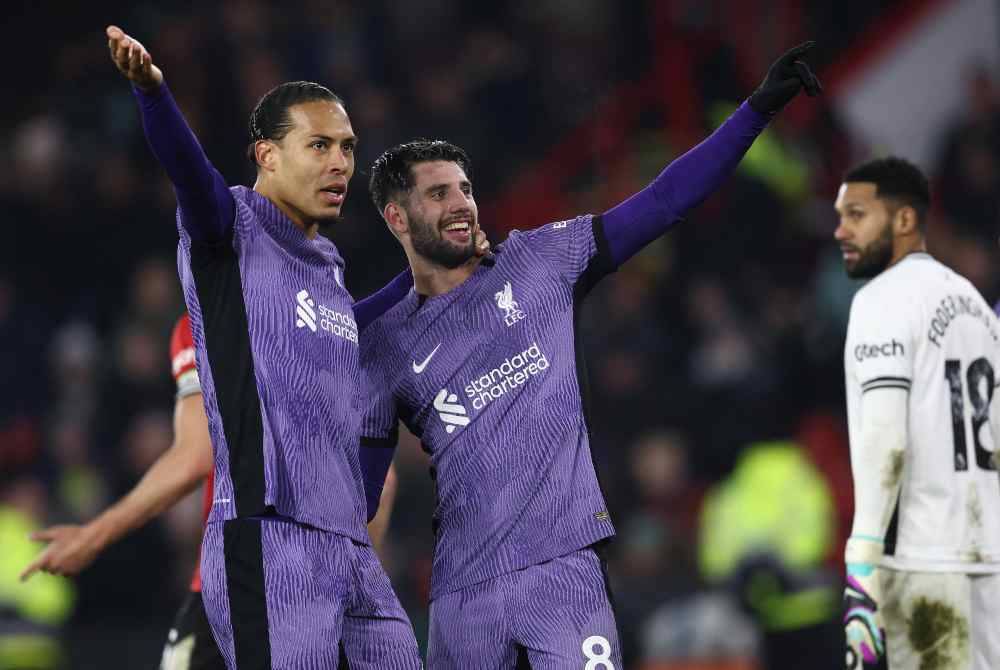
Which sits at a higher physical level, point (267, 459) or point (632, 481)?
point (632, 481)

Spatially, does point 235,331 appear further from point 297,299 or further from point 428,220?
point 428,220

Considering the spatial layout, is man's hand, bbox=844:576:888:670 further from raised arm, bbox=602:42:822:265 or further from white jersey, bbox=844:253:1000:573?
raised arm, bbox=602:42:822:265

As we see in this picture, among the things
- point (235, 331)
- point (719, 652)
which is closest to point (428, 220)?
point (235, 331)

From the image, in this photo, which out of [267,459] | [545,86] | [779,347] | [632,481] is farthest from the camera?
[545,86]

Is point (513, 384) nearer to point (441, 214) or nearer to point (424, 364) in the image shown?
point (424, 364)

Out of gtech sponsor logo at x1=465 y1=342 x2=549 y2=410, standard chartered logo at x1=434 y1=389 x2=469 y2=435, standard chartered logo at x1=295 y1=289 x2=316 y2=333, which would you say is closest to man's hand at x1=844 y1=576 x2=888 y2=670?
gtech sponsor logo at x1=465 y1=342 x2=549 y2=410

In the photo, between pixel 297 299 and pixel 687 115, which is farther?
pixel 687 115

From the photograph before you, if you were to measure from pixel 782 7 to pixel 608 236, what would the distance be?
8.78 m

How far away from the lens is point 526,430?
4.86m

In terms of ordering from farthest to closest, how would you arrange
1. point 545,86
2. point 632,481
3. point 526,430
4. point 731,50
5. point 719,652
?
point 545,86 < point 731,50 < point 632,481 < point 719,652 < point 526,430

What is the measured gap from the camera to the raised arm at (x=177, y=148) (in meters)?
3.95

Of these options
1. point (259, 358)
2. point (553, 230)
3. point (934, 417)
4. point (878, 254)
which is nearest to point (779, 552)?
point (878, 254)

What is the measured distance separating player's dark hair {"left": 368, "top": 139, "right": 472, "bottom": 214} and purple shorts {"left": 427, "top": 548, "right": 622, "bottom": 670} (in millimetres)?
1384

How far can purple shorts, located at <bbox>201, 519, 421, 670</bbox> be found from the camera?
412 cm
